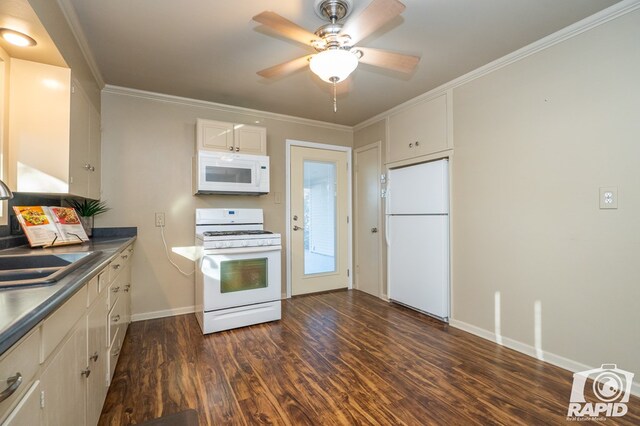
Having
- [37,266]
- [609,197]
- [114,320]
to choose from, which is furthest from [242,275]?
[609,197]

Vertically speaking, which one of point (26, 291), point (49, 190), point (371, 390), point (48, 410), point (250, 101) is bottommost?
point (371, 390)

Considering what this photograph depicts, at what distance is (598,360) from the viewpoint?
2.00 metres

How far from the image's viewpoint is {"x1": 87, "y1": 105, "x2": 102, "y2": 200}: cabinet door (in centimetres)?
254

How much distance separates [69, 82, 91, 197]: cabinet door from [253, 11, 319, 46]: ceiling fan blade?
1.44 metres

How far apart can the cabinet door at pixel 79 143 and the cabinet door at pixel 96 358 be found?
0.98 m

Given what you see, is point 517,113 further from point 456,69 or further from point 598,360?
point 598,360

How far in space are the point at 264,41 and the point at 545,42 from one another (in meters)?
2.12

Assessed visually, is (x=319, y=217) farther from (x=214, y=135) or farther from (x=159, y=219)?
(x=159, y=219)

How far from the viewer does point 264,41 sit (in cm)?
225

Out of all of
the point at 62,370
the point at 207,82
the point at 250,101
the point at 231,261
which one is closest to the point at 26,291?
the point at 62,370

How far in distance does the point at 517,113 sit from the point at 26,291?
3.16 metres

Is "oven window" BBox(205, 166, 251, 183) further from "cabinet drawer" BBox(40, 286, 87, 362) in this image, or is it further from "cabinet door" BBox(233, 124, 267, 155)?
"cabinet drawer" BBox(40, 286, 87, 362)

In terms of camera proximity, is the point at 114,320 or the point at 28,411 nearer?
the point at 28,411

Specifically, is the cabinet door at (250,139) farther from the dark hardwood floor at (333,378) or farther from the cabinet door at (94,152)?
the dark hardwood floor at (333,378)
